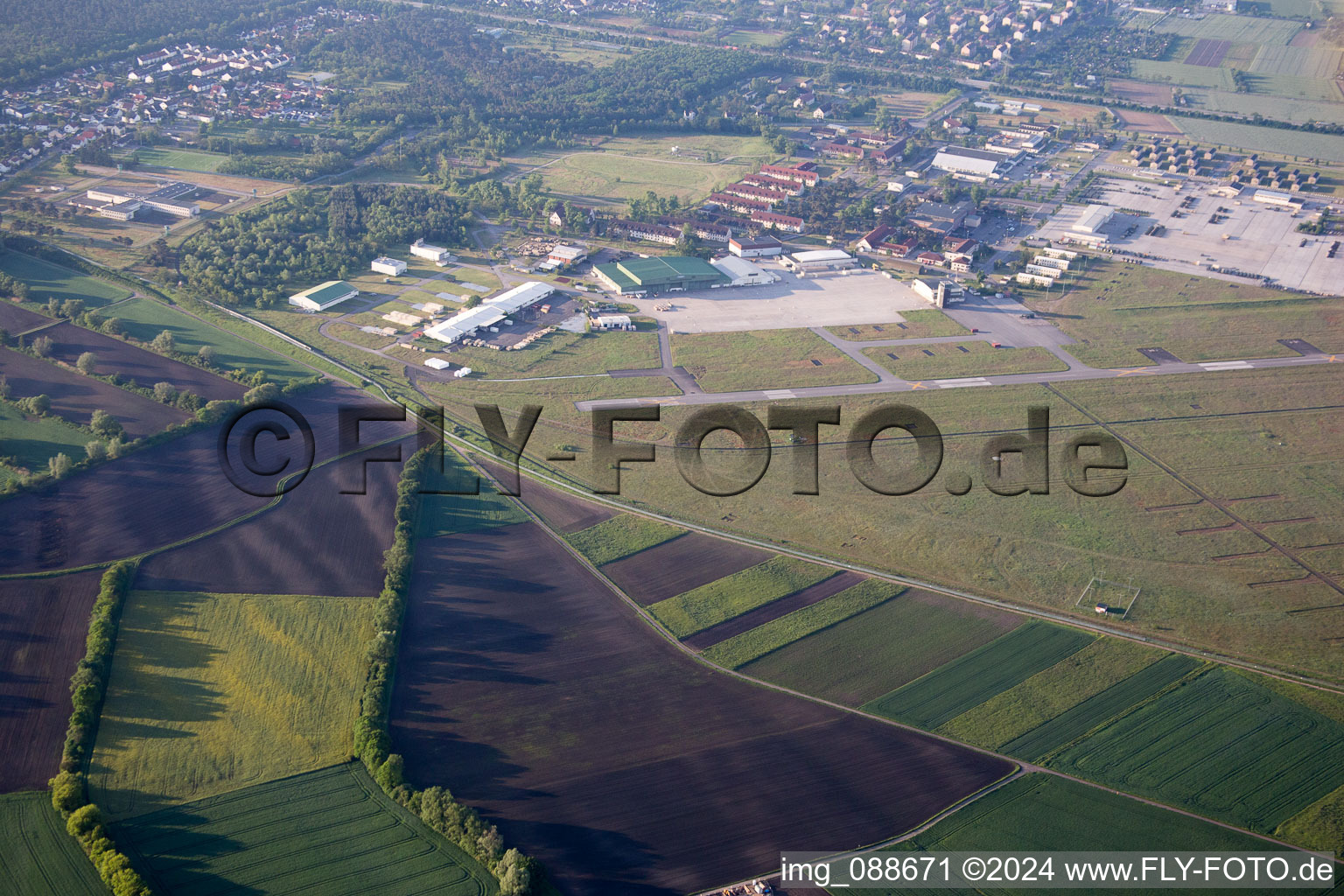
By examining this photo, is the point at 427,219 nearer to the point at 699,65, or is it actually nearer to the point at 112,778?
the point at 112,778

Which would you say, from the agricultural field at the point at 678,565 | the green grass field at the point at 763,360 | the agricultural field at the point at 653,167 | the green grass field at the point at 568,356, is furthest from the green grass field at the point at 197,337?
the agricultural field at the point at 653,167

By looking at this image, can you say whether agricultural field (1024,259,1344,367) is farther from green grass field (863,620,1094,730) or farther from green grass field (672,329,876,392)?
green grass field (863,620,1094,730)

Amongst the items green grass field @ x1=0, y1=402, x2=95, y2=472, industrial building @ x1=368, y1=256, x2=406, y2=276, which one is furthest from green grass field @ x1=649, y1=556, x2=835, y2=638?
industrial building @ x1=368, y1=256, x2=406, y2=276

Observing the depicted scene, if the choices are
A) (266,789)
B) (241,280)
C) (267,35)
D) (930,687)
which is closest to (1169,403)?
(930,687)

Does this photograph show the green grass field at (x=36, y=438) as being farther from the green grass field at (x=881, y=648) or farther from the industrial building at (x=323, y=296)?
the green grass field at (x=881, y=648)

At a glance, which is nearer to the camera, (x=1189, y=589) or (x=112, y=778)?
(x=112, y=778)

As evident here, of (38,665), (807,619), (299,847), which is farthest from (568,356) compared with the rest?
(299,847)

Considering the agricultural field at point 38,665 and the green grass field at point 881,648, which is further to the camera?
the green grass field at point 881,648
